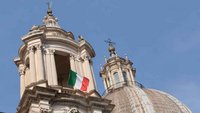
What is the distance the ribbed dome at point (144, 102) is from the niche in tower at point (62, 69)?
53.5 feet

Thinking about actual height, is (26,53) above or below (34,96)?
above

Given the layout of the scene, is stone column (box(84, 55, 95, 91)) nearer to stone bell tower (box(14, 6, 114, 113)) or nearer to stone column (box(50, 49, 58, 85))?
stone bell tower (box(14, 6, 114, 113))

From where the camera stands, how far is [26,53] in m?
30.0

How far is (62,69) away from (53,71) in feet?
12.2

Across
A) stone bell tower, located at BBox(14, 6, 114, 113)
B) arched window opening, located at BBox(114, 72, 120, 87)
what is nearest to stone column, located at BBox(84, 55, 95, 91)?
stone bell tower, located at BBox(14, 6, 114, 113)

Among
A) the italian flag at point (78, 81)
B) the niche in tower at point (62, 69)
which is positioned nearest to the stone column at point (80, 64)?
the italian flag at point (78, 81)

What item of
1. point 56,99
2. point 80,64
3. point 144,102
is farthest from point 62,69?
point 144,102

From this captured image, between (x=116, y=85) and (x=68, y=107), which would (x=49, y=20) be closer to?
(x=68, y=107)

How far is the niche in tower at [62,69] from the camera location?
32.0 metres

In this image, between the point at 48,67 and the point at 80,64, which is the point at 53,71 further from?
the point at 80,64

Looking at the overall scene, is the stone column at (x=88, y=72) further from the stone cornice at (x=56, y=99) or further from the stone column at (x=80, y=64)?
the stone cornice at (x=56, y=99)

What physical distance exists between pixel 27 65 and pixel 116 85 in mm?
27238

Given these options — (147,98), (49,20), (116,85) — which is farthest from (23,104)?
(116,85)

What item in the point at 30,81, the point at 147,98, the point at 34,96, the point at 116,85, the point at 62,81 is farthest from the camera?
the point at 116,85
